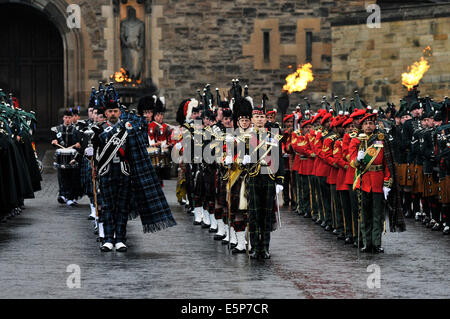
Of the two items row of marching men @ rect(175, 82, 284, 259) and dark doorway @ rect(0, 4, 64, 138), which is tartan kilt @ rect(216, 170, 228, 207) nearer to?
row of marching men @ rect(175, 82, 284, 259)

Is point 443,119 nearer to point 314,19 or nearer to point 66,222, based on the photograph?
point 66,222

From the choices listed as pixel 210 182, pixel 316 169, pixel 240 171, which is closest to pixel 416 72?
pixel 316 169

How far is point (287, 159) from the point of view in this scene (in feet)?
64.5

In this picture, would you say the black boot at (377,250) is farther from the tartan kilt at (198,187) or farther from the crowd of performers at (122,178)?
the tartan kilt at (198,187)

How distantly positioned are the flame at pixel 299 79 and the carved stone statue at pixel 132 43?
4459 mm

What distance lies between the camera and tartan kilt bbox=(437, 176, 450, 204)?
599 inches

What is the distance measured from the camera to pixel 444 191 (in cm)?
1531

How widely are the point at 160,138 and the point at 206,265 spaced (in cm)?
651

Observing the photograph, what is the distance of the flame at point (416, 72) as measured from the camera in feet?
93.8

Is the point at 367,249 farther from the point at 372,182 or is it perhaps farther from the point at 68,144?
the point at 68,144

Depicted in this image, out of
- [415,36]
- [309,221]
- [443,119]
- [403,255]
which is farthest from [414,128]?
[415,36]

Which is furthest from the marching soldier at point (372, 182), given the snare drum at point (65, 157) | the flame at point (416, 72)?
the flame at point (416, 72)

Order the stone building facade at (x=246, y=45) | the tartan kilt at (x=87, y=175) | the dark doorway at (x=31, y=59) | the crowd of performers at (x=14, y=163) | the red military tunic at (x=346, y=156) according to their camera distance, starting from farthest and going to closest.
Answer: the dark doorway at (x=31, y=59) → the stone building facade at (x=246, y=45) → the tartan kilt at (x=87, y=175) → the crowd of performers at (x=14, y=163) → the red military tunic at (x=346, y=156)
